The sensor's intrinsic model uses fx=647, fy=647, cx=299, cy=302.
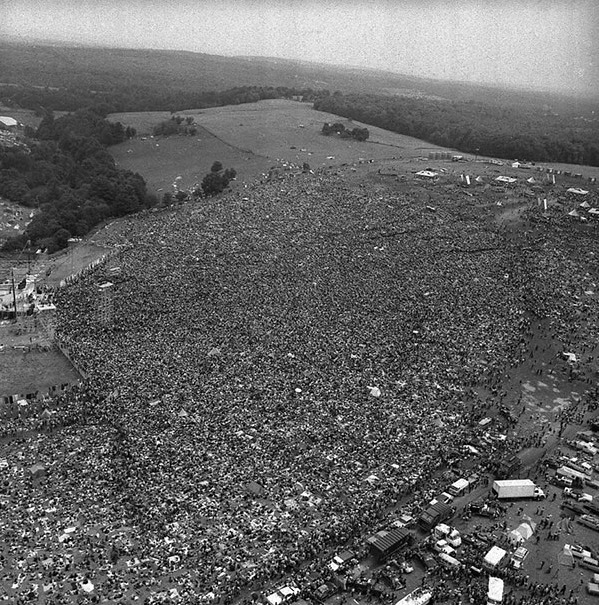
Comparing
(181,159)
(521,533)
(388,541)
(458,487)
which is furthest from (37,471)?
(181,159)

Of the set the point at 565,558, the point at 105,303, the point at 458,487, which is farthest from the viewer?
the point at 105,303

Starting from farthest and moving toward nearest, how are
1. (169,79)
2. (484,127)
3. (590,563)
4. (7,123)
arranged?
(169,79), (484,127), (7,123), (590,563)

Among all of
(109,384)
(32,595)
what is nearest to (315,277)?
(109,384)

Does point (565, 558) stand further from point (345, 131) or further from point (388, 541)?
point (345, 131)

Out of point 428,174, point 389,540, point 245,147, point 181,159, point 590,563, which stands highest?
point 245,147

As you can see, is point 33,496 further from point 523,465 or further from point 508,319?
point 508,319

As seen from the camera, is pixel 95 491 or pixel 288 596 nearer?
pixel 288 596

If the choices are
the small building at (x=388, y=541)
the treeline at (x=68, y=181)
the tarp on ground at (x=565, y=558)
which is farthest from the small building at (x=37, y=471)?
the treeline at (x=68, y=181)
